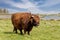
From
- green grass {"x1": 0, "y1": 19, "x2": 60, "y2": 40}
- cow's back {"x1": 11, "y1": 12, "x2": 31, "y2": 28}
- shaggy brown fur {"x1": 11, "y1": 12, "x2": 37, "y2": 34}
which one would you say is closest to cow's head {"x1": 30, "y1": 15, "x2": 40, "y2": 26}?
shaggy brown fur {"x1": 11, "y1": 12, "x2": 37, "y2": 34}

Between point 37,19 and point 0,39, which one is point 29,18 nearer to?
point 37,19

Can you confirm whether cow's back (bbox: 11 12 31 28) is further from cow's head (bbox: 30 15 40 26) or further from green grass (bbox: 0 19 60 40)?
green grass (bbox: 0 19 60 40)

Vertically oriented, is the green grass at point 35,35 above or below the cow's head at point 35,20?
below

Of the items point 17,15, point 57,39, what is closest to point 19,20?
point 17,15

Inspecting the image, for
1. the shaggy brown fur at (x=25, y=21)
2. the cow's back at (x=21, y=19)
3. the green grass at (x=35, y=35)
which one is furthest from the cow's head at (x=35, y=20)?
the green grass at (x=35, y=35)

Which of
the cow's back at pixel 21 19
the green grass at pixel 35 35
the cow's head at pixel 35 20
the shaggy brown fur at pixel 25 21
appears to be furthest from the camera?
the cow's back at pixel 21 19

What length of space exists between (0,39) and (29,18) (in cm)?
290

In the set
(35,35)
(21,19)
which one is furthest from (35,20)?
(35,35)

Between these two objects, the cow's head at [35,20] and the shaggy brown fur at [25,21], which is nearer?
the cow's head at [35,20]

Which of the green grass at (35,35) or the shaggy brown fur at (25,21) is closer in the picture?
the green grass at (35,35)

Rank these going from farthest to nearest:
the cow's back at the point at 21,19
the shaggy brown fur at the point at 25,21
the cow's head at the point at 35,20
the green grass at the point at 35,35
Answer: the cow's back at the point at 21,19 < the shaggy brown fur at the point at 25,21 < the green grass at the point at 35,35 < the cow's head at the point at 35,20

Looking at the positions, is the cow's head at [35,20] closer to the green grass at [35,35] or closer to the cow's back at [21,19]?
the cow's back at [21,19]

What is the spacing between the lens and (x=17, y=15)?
57.1 ft

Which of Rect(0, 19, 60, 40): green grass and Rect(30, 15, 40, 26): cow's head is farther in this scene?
Rect(0, 19, 60, 40): green grass
